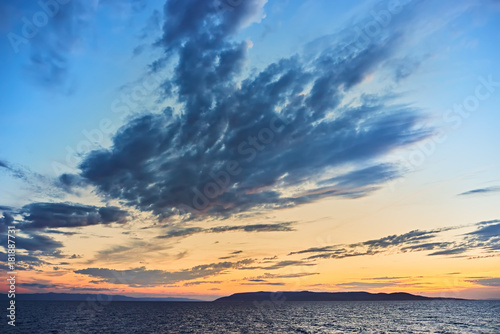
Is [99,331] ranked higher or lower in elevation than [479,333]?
higher

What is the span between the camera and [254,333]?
284 ft

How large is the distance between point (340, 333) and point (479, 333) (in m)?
37.1

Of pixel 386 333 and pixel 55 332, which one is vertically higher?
pixel 55 332

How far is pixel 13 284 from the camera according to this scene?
161 feet

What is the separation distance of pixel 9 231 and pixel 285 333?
6969 centimetres

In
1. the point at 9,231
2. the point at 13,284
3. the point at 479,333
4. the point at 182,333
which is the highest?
the point at 9,231

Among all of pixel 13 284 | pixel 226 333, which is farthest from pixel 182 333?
pixel 13 284

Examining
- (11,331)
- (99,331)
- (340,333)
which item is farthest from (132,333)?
(340,333)

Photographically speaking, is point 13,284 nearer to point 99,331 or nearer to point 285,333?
point 99,331

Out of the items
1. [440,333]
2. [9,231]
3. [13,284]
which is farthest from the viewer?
[440,333]

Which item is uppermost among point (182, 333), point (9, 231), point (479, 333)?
point (9, 231)

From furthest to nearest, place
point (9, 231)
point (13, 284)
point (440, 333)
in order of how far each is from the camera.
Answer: point (440, 333) < point (13, 284) < point (9, 231)

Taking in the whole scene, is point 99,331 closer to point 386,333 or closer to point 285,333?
point 285,333

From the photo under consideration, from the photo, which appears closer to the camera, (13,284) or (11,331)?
(13,284)
